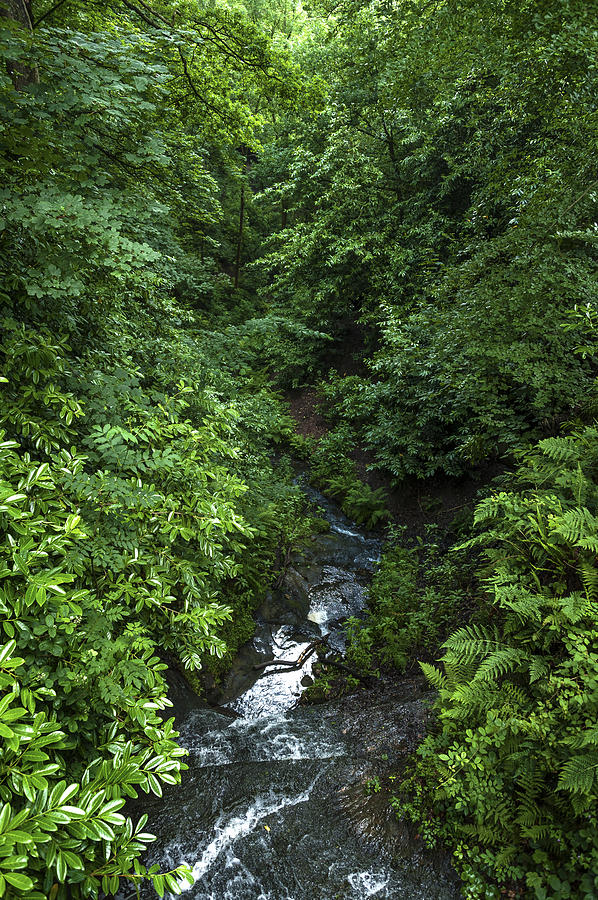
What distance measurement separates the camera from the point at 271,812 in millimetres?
3252

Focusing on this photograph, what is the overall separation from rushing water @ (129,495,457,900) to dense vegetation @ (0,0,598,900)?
329 mm

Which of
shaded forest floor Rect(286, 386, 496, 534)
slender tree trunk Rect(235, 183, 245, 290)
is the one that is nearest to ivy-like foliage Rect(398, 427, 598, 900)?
shaded forest floor Rect(286, 386, 496, 534)

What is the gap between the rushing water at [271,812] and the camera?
9.10ft

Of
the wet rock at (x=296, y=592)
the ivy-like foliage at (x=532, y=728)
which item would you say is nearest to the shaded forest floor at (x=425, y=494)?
the wet rock at (x=296, y=592)

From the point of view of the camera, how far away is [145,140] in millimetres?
3303

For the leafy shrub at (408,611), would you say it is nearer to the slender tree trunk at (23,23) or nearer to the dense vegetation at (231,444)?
the dense vegetation at (231,444)

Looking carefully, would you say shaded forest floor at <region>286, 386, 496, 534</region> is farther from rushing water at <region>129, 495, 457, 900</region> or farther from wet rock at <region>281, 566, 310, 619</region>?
rushing water at <region>129, 495, 457, 900</region>

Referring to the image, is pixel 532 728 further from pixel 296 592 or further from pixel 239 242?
pixel 239 242

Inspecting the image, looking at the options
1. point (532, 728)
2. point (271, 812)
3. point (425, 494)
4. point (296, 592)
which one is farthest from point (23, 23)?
point (425, 494)

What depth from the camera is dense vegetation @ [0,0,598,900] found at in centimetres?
214

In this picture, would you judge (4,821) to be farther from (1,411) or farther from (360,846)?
(360,846)

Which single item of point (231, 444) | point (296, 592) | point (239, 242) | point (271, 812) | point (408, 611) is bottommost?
point (296, 592)

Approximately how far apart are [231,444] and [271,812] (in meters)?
4.20

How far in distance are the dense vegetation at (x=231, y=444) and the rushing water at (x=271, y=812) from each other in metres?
0.33
